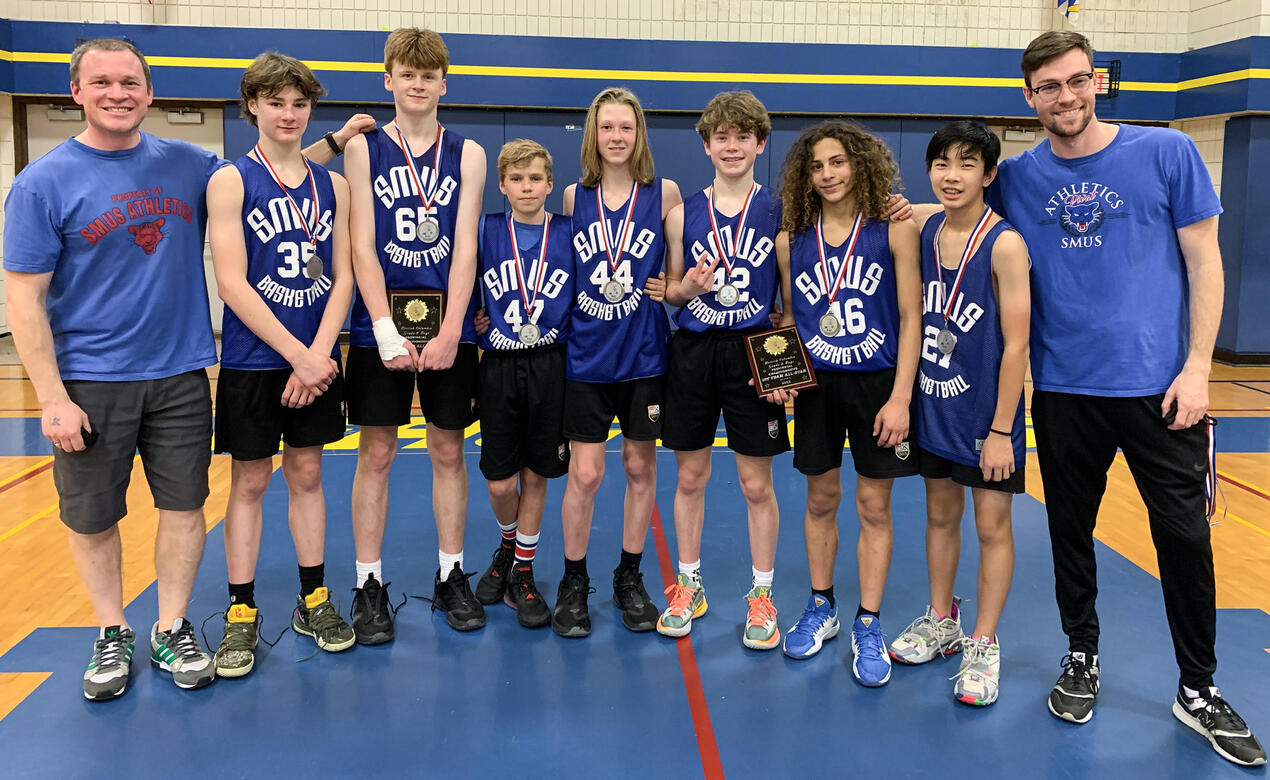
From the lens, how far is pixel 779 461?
585cm

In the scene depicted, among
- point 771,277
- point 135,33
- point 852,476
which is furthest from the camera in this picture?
point 135,33

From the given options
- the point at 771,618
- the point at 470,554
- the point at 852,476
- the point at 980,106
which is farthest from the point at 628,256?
the point at 980,106

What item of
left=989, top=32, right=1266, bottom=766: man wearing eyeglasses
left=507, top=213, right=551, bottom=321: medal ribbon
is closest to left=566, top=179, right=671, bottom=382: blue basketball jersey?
left=507, top=213, right=551, bottom=321: medal ribbon

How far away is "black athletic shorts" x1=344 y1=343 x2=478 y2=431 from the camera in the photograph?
319cm

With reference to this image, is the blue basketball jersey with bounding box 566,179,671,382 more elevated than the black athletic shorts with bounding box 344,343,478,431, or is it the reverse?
the blue basketball jersey with bounding box 566,179,671,382

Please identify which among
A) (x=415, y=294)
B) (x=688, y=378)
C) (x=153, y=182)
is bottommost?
(x=688, y=378)

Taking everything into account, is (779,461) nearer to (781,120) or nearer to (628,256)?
(628,256)

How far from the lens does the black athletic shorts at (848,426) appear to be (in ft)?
9.75

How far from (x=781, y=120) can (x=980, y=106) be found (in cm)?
214

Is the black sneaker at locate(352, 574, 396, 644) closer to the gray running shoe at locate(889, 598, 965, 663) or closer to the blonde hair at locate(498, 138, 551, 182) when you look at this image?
the blonde hair at locate(498, 138, 551, 182)

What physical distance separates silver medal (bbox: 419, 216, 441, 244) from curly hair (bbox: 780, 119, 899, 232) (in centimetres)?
123

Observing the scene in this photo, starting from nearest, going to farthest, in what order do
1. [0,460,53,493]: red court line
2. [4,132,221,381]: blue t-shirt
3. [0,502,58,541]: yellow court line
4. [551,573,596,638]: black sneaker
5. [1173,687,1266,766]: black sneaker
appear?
[1173,687,1266,766]: black sneaker, [4,132,221,381]: blue t-shirt, [551,573,596,638]: black sneaker, [0,502,58,541]: yellow court line, [0,460,53,493]: red court line

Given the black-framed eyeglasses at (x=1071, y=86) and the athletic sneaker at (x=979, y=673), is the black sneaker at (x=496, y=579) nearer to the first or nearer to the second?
the athletic sneaker at (x=979, y=673)

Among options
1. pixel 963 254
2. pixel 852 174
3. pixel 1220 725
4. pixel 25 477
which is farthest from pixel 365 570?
pixel 25 477
